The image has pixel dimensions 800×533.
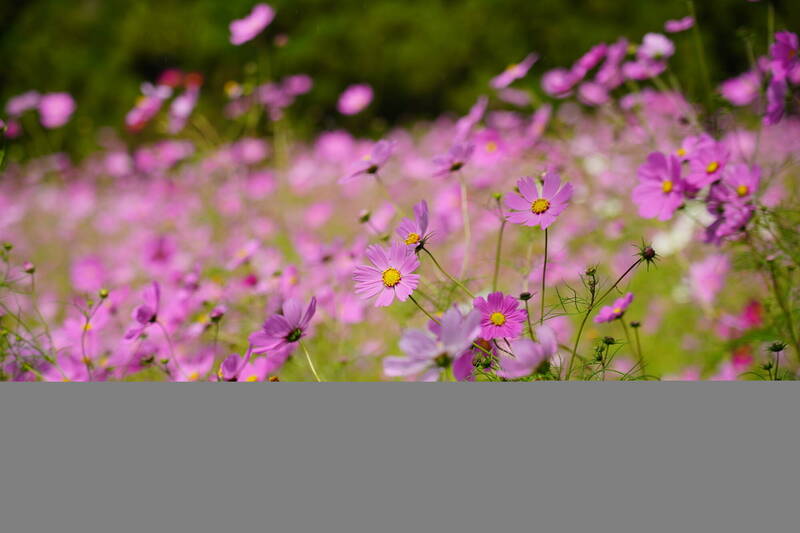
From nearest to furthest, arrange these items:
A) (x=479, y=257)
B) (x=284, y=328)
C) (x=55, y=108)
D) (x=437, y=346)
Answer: (x=437, y=346) < (x=284, y=328) < (x=479, y=257) < (x=55, y=108)

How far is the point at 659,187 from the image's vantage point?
628mm

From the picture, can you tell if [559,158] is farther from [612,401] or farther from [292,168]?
[292,168]

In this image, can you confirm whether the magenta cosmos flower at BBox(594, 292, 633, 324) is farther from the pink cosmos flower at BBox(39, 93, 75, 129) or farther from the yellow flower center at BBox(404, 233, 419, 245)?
the pink cosmos flower at BBox(39, 93, 75, 129)

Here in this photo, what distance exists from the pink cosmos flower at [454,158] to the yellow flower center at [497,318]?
209mm

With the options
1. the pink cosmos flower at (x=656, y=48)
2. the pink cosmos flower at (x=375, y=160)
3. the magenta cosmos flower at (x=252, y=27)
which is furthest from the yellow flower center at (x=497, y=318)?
the magenta cosmos flower at (x=252, y=27)

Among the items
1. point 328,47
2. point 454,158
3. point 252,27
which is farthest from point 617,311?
point 328,47

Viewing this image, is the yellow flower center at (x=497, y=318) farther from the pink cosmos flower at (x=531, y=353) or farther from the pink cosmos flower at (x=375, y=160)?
the pink cosmos flower at (x=375, y=160)

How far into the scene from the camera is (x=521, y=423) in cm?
55

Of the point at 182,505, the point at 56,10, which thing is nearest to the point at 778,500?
the point at 182,505

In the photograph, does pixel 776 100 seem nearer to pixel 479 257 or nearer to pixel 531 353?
pixel 531 353

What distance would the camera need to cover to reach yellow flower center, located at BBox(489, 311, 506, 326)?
492mm

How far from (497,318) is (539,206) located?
0.10 metres

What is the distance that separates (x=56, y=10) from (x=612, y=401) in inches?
120

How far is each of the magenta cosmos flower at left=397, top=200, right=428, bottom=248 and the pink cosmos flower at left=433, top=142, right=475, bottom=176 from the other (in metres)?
0.15
